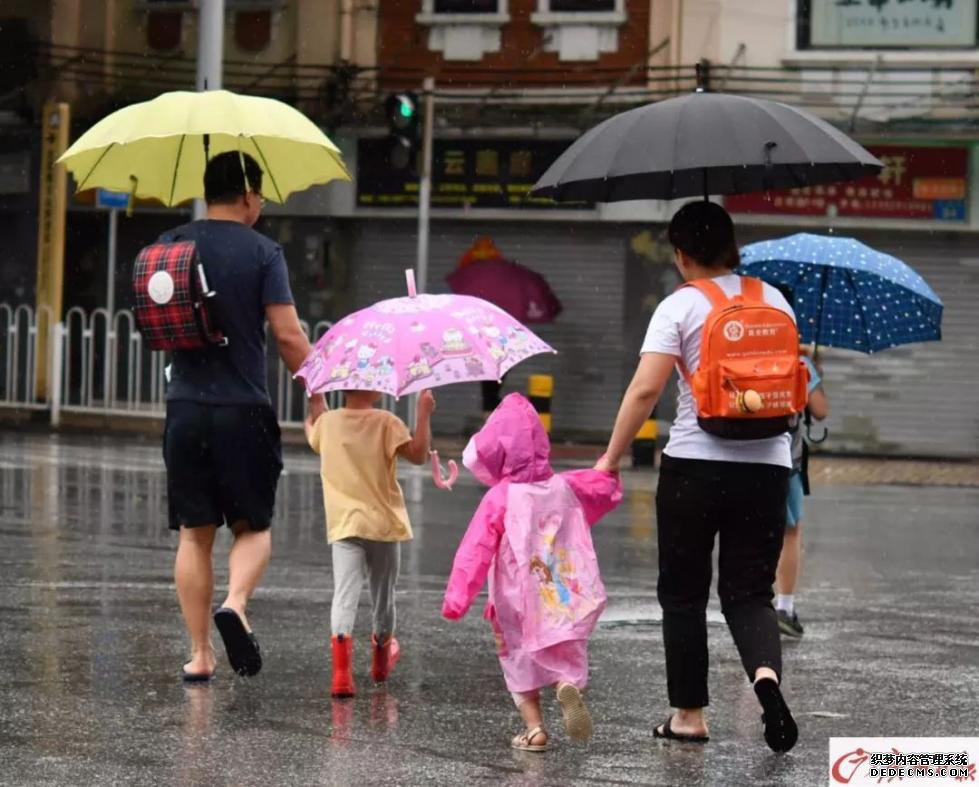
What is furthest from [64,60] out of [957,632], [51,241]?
[957,632]

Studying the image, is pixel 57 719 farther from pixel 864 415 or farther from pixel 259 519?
pixel 864 415

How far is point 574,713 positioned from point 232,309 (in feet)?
6.98

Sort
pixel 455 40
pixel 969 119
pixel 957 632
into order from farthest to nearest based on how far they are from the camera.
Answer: pixel 455 40
pixel 969 119
pixel 957 632

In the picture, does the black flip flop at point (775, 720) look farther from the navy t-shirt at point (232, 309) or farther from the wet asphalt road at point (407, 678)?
the navy t-shirt at point (232, 309)

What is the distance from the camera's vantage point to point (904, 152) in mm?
25391

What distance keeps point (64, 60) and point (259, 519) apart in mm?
21054

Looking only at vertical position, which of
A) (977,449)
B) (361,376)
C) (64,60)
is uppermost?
(64,60)

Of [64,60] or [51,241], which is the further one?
[64,60]

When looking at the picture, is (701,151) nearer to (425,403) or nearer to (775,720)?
(425,403)

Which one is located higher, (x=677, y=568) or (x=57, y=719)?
(x=677, y=568)

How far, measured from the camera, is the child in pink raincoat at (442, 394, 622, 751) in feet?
22.1

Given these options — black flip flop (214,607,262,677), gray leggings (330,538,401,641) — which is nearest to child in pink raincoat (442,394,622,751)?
gray leggings (330,538,401,641)

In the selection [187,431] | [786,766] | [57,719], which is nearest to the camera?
[786,766]

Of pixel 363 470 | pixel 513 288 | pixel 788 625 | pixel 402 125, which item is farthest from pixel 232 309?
pixel 513 288
